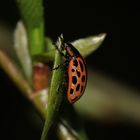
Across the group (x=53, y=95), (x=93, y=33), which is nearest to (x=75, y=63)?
(x=53, y=95)

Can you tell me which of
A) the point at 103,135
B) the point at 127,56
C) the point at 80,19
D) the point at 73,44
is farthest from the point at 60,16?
the point at 73,44

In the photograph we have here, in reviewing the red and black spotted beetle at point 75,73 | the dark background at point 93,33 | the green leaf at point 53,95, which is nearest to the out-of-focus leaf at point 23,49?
the red and black spotted beetle at point 75,73

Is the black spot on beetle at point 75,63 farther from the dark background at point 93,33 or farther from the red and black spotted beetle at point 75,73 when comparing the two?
the dark background at point 93,33

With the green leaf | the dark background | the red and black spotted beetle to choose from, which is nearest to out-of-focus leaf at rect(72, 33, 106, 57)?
the red and black spotted beetle

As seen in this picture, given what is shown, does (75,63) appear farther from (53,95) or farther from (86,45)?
(53,95)

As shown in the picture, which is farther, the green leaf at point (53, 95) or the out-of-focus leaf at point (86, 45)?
the out-of-focus leaf at point (86, 45)

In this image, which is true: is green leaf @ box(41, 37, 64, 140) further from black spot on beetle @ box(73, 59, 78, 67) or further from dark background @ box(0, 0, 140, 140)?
dark background @ box(0, 0, 140, 140)

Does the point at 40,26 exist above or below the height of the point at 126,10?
above

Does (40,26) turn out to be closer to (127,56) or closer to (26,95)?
(26,95)
